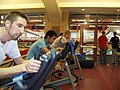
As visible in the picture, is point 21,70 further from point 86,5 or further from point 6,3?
point 6,3

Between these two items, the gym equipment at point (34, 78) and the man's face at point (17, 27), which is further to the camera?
the man's face at point (17, 27)

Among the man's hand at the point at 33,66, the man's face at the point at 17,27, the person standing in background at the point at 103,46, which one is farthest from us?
the person standing in background at the point at 103,46

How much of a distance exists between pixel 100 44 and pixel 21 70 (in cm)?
925

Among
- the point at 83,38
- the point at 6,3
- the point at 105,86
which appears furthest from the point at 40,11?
the point at 105,86

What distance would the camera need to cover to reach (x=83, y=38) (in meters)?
11.0

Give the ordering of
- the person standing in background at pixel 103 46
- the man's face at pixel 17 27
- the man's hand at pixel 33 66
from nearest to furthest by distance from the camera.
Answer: the man's hand at pixel 33 66 < the man's face at pixel 17 27 < the person standing in background at pixel 103 46

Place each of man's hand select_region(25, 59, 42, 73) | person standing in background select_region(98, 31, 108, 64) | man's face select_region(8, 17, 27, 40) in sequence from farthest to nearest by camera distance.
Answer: person standing in background select_region(98, 31, 108, 64)
man's face select_region(8, 17, 27, 40)
man's hand select_region(25, 59, 42, 73)

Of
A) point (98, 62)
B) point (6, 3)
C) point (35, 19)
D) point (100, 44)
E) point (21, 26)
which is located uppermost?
point (6, 3)

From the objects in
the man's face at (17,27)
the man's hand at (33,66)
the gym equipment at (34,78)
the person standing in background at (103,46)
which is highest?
the man's face at (17,27)

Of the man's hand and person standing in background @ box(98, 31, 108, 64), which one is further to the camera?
person standing in background @ box(98, 31, 108, 64)

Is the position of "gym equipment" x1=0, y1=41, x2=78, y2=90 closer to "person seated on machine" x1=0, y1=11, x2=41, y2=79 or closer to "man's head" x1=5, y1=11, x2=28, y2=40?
"person seated on machine" x1=0, y1=11, x2=41, y2=79

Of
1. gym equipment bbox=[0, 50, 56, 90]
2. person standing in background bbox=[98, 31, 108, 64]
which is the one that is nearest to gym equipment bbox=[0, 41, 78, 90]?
gym equipment bbox=[0, 50, 56, 90]

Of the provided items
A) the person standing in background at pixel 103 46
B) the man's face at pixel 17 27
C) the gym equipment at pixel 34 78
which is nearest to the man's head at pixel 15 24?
the man's face at pixel 17 27

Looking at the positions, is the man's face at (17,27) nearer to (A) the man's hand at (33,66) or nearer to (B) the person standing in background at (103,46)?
(A) the man's hand at (33,66)
